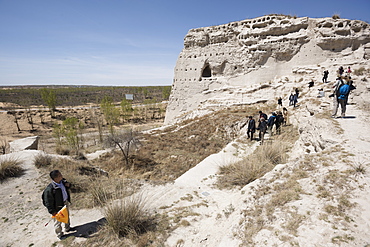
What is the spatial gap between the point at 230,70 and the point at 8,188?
22023 millimetres

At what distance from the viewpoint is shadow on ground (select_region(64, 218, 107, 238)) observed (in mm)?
3536

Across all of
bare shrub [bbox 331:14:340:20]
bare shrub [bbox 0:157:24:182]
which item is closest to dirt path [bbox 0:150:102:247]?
bare shrub [bbox 0:157:24:182]

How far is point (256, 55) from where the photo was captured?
66.9 ft

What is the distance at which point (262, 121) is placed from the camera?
872 centimetres

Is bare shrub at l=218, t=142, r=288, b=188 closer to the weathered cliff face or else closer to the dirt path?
the dirt path

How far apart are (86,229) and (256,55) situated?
22049 millimetres

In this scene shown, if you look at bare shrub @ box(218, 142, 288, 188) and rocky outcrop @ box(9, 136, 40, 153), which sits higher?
bare shrub @ box(218, 142, 288, 188)

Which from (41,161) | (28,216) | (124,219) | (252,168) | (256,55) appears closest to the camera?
(124,219)

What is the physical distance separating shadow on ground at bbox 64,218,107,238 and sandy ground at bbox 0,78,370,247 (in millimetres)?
20

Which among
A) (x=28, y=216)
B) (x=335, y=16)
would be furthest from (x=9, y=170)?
(x=335, y=16)

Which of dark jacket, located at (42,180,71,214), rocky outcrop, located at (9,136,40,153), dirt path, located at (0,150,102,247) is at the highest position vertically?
dark jacket, located at (42,180,71,214)

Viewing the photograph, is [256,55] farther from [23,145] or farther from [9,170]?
[23,145]

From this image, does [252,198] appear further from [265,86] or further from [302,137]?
[265,86]

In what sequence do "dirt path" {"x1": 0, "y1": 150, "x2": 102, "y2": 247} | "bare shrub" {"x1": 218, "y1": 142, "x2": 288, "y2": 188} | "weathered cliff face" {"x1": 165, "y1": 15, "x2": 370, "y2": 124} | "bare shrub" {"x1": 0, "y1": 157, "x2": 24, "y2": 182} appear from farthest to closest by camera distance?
"weathered cliff face" {"x1": 165, "y1": 15, "x2": 370, "y2": 124}
"bare shrub" {"x1": 0, "y1": 157, "x2": 24, "y2": 182}
"bare shrub" {"x1": 218, "y1": 142, "x2": 288, "y2": 188}
"dirt path" {"x1": 0, "y1": 150, "x2": 102, "y2": 247}
